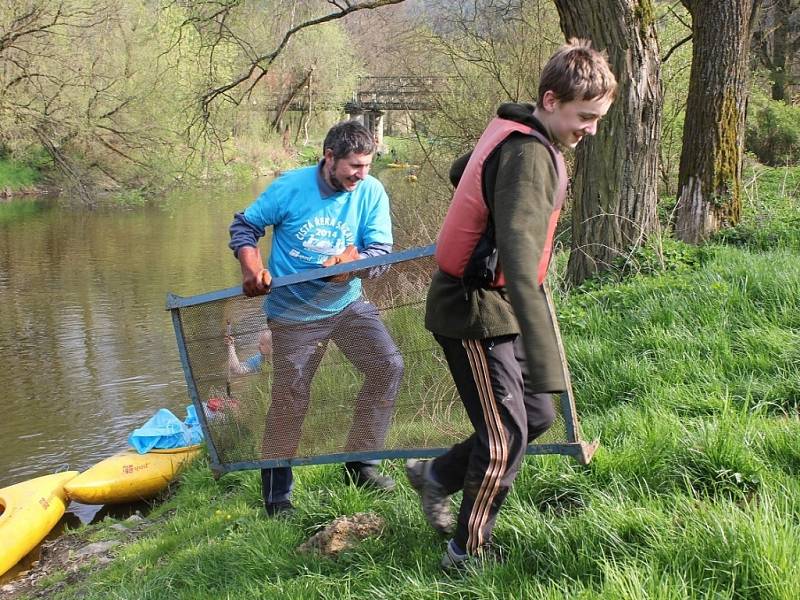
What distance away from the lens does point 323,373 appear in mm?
4176

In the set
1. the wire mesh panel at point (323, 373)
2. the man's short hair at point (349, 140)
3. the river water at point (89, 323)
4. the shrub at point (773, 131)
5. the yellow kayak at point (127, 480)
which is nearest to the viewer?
the wire mesh panel at point (323, 373)

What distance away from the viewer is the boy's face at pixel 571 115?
8.91ft

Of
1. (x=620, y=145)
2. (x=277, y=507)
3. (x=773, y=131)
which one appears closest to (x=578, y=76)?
(x=277, y=507)

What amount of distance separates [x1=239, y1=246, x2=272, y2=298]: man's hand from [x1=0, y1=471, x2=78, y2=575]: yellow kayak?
4816 millimetres

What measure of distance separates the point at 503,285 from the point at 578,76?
2.46 ft

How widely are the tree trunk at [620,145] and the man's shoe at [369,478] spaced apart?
3675 mm

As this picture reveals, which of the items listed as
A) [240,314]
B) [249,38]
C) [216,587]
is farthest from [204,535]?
[249,38]

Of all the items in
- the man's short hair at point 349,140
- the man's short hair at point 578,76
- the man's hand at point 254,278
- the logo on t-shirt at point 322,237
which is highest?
the man's short hair at point 578,76

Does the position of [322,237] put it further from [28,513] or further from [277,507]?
[28,513]

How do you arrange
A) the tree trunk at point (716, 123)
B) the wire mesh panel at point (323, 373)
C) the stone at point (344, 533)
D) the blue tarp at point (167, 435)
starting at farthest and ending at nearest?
the blue tarp at point (167, 435) → the tree trunk at point (716, 123) → the wire mesh panel at point (323, 373) → the stone at point (344, 533)

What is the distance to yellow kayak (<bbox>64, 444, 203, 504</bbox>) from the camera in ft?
27.0

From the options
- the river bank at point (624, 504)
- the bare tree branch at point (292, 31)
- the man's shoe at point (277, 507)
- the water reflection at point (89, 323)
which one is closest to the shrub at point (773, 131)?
the bare tree branch at point (292, 31)

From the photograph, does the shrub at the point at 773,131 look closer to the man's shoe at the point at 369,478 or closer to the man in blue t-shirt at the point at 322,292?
the man in blue t-shirt at the point at 322,292

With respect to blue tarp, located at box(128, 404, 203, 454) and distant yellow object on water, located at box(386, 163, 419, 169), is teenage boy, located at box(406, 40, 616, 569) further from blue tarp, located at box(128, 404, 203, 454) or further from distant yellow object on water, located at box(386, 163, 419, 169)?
distant yellow object on water, located at box(386, 163, 419, 169)
